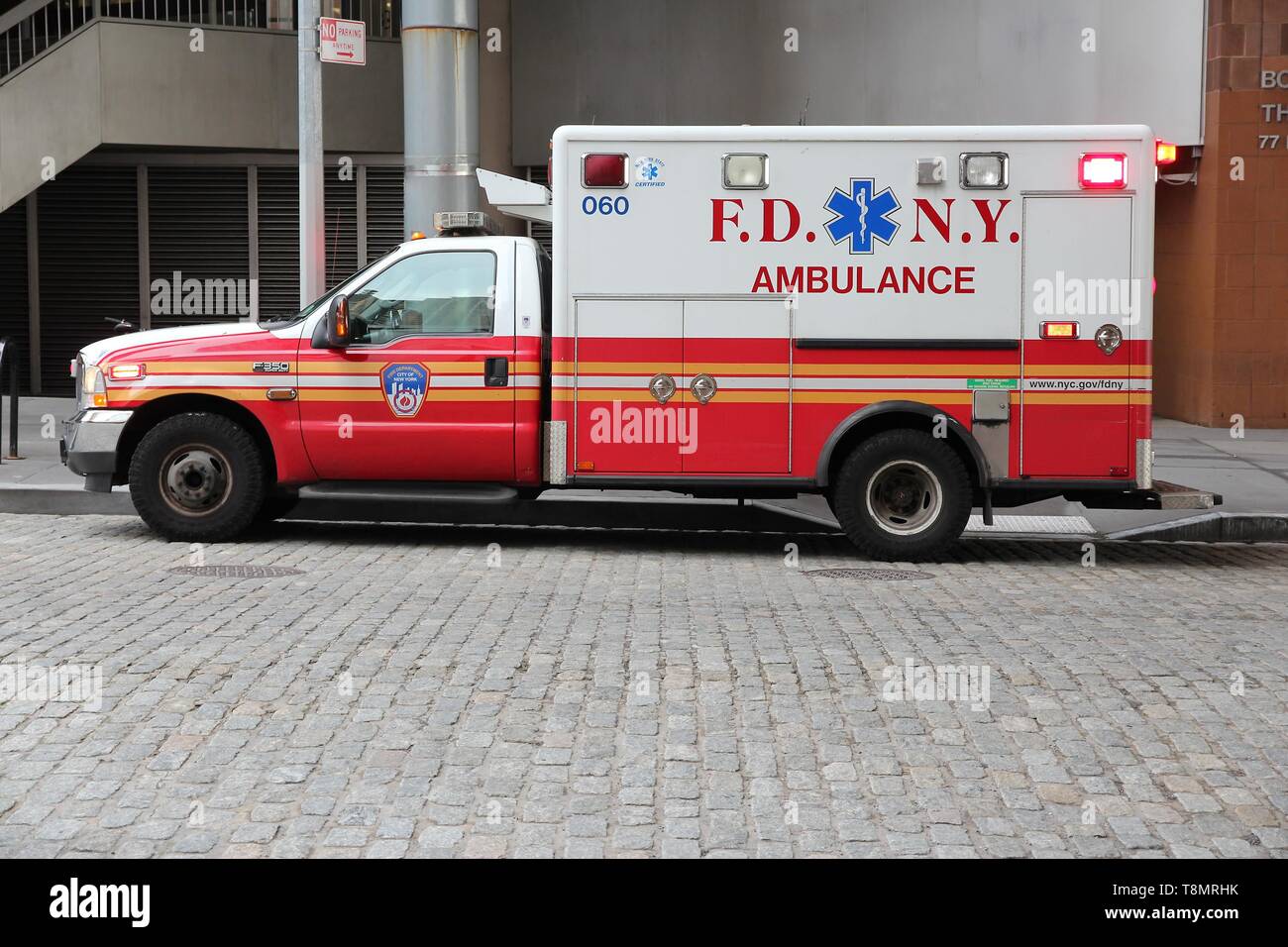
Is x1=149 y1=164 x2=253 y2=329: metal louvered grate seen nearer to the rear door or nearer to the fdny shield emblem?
the fdny shield emblem

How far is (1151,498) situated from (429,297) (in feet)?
16.2

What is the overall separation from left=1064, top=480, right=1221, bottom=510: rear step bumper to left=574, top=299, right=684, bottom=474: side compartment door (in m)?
2.70

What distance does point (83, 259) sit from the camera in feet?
69.9

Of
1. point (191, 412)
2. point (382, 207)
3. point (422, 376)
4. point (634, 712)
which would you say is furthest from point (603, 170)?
point (382, 207)

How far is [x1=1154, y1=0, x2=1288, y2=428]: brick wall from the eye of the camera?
18719 millimetres

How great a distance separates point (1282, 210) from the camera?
18891 millimetres

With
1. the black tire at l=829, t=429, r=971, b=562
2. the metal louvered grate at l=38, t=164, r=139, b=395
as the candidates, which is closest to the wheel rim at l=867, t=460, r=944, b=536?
the black tire at l=829, t=429, r=971, b=562

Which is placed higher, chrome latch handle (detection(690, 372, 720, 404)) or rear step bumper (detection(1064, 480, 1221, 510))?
chrome latch handle (detection(690, 372, 720, 404))

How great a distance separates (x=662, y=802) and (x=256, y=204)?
1691 cm

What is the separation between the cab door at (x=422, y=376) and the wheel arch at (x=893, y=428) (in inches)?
82.5

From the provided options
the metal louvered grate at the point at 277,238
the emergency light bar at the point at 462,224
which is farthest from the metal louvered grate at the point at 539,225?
the emergency light bar at the point at 462,224

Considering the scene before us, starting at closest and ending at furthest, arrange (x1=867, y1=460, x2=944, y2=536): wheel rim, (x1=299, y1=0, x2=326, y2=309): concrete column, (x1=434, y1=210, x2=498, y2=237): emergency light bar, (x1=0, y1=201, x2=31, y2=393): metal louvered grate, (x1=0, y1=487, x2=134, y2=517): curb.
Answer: (x1=867, y1=460, x2=944, y2=536): wheel rim → (x1=434, y1=210, x2=498, y2=237): emergency light bar → (x1=0, y1=487, x2=134, y2=517): curb → (x1=299, y1=0, x2=326, y2=309): concrete column → (x1=0, y1=201, x2=31, y2=393): metal louvered grate
